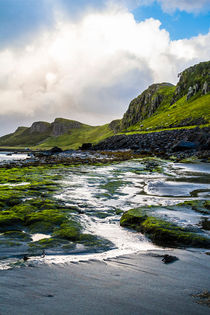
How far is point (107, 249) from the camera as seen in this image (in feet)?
18.7

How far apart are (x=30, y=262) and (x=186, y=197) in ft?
29.2

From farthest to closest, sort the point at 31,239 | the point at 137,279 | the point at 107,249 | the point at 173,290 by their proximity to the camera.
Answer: the point at 31,239
the point at 107,249
the point at 137,279
the point at 173,290

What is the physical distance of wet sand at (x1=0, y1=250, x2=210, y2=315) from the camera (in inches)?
131

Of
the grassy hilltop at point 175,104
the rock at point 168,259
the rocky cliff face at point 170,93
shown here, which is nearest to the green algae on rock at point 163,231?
the rock at point 168,259

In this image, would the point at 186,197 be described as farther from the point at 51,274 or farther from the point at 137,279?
the point at 51,274

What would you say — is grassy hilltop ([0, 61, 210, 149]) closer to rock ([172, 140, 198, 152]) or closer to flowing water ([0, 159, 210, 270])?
rock ([172, 140, 198, 152])

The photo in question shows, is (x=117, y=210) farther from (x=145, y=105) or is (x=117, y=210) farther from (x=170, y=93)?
(x=170, y=93)

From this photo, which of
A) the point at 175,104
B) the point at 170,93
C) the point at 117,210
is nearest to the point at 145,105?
the point at 170,93

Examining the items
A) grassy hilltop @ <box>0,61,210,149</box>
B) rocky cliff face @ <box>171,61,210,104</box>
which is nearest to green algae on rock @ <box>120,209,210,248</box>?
grassy hilltop @ <box>0,61,210,149</box>

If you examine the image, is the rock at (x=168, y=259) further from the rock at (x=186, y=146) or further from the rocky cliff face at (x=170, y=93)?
the rocky cliff face at (x=170, y=93)

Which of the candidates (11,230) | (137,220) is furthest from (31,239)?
(137,220)

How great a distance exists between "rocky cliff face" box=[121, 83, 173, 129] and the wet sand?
169031 mm

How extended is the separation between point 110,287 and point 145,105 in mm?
185141

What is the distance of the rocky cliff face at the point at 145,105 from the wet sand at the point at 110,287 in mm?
169031
